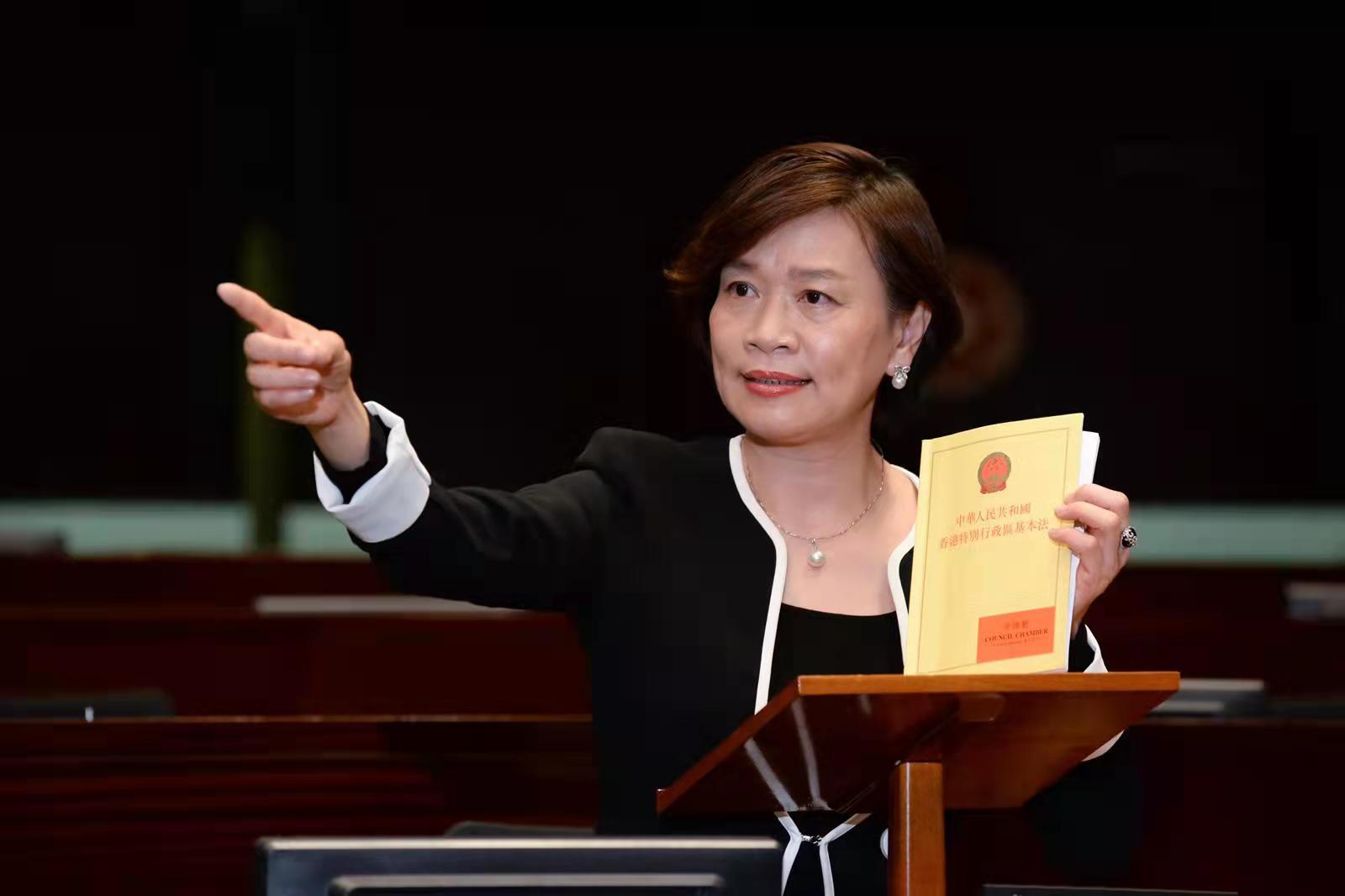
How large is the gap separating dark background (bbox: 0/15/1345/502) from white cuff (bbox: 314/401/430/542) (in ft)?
15.9

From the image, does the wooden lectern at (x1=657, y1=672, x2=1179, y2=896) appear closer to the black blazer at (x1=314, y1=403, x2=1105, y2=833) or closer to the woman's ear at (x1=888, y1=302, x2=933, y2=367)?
the black blazer at (x1=314, y1=403, x2=1105, y2=833)

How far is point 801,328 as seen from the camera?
69.1 inches

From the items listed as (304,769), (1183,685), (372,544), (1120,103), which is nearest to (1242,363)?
(1120,103)

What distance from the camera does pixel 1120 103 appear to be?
6301 millimetres

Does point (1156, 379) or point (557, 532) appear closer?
point (557, 532)

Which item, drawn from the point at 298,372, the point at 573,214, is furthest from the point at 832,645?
the point at 573,214

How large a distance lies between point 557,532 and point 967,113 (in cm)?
501

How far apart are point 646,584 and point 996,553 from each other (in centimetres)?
49

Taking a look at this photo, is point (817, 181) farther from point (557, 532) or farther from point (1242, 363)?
point (1242, 363)

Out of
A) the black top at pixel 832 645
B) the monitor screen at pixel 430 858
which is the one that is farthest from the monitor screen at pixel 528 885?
the black top at pixel 832 645

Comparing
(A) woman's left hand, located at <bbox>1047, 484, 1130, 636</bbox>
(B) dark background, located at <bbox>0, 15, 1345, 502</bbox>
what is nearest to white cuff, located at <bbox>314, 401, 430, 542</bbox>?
(A) woman's left hand, located at <bbox>1047, 484, 1130, 636</bbox>

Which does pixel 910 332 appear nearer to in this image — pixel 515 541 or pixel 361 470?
pixel 515 541

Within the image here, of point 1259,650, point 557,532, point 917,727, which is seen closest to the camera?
point 917,727

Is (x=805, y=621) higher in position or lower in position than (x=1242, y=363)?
lower
